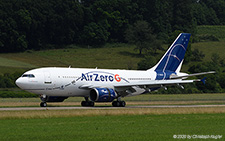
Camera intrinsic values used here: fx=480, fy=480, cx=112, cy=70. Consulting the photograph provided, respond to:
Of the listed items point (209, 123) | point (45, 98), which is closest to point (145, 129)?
point (209, 123)

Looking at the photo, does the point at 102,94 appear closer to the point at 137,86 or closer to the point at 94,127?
the point at 137,86

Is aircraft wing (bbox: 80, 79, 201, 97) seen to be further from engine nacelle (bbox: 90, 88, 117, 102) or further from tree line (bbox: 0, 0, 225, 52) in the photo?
tree line (bbox: 0, 0, 225, 52)

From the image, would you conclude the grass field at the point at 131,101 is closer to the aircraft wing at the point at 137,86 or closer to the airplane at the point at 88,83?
the airplane at the point at 88,83

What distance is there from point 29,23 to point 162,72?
9125cm

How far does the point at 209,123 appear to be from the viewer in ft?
101

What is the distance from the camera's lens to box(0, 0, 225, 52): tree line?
5645 inches

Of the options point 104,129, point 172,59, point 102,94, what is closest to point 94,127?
point 104,129

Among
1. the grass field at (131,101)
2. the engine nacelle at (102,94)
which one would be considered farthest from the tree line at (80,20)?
the engine nacelle at (102,94)

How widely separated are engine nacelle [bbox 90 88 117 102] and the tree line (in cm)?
9069

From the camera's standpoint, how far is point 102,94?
4934 centimetres

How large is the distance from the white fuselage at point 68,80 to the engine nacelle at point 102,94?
111cm

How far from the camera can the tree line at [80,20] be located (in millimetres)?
143375

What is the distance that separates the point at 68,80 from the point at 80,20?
113057 mm

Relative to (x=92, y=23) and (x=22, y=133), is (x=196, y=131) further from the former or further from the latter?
(x=92, y=23)
